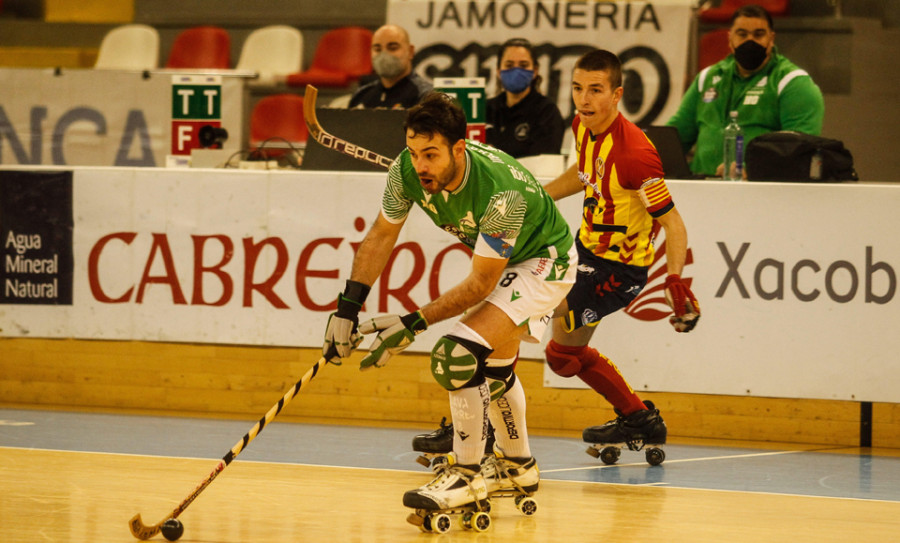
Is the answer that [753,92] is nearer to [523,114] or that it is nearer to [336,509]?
[523,114]

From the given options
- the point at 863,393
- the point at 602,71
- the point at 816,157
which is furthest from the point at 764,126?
the point at 602,71

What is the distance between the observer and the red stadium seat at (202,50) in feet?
42.8

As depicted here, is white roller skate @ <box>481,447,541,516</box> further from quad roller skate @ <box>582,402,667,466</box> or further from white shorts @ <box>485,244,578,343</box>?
quad roller skate @ <box>582,402,667,466</box>

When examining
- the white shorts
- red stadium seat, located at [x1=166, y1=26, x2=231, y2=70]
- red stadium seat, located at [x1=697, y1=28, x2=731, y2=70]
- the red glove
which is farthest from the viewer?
red stadium seat, located at [x1=166, y1=26, x2=231, y2=70]

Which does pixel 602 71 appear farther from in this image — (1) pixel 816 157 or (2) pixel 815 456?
(2) pixel 815 456

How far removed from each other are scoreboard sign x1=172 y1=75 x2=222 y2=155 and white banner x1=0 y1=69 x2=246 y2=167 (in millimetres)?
1762

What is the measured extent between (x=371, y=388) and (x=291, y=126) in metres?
4.69

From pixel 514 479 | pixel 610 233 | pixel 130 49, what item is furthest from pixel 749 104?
pixel 130 49

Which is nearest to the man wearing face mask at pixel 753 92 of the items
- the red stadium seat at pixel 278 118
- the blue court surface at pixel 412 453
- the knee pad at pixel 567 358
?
the blue court surface at pixel 412 453

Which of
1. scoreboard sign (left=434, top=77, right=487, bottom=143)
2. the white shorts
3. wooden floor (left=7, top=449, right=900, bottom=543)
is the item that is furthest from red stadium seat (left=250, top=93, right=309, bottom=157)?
the white shorts

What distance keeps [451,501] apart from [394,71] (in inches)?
170

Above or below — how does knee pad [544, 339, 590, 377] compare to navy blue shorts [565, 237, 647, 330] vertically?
below

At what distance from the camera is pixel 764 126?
8008mm

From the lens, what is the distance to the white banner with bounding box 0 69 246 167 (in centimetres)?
1063
